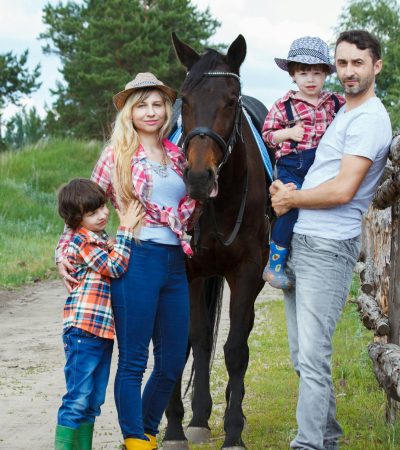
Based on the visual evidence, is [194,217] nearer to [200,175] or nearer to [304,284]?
[200,175]

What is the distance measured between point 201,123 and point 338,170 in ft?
2.72

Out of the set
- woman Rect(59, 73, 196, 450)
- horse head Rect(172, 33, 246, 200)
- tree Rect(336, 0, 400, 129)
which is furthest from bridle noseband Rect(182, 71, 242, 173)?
tree Rect(336, 0, 400, 129)

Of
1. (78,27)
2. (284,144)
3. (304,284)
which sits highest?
(78,27)

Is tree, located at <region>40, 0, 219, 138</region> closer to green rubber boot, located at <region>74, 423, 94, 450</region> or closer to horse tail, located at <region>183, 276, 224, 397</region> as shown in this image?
horse tail, located at <region>183, 276, 224, 397</region>

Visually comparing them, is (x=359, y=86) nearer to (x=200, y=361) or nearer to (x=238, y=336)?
(x=238, y=336)

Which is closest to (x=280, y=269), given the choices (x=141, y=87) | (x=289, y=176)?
(x=289, y=176)

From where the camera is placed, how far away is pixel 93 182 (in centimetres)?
434

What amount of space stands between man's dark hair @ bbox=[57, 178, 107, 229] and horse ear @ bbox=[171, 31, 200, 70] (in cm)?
100

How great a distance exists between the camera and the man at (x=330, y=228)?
4.03 meters

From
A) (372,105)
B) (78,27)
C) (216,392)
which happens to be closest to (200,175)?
(372,105)

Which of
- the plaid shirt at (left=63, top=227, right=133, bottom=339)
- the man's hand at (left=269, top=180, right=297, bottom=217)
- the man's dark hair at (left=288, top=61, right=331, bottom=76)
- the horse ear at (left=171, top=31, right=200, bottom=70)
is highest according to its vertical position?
the horse ear at (left=171, top=31, right=200, bottom=70)

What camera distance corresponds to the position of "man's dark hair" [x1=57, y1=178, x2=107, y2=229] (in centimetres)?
426

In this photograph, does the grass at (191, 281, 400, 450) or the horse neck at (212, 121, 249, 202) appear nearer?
the horse neck at (212, 121, 249, 202)

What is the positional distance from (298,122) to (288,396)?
2.88 meters
